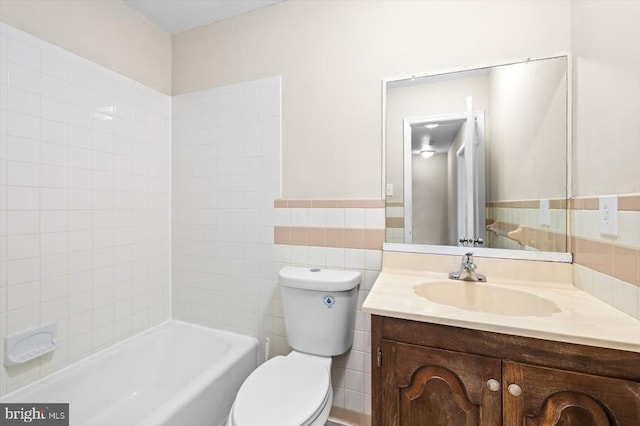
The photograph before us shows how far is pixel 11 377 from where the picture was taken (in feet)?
3.93

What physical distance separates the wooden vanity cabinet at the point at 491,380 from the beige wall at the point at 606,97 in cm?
52

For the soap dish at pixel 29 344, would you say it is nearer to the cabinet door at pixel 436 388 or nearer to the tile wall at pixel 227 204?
the tile wall at pixel 227 204

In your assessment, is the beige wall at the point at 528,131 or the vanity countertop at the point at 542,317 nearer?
the vanity countertop at the point at 542,317

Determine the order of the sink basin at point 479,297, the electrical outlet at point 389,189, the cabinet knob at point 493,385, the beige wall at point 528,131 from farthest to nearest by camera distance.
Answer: the electrical outlet at point 389,189 < the beige wall at point 528,131 < the sink basin at point 479,297 < the cabinet knob at point 493,385

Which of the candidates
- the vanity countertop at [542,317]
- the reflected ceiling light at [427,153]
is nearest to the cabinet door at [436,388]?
the vanity countertop at [542,317]

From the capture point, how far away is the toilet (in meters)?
1.11

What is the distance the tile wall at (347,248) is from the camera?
1.47 metres

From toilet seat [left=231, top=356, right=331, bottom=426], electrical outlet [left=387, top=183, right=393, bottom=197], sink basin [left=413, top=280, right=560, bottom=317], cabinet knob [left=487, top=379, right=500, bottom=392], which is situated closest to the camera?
cabinet knob [left=487, top=379, right=500, bottom=392]

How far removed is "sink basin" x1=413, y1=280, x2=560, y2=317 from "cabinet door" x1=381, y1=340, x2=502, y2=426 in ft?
0.95

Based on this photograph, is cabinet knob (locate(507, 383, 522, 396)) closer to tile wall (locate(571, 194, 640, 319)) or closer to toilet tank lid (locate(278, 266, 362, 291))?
tile wall (locate(571, 194, 640, 319))

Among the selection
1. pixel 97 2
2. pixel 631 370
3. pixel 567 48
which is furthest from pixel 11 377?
pixel 567 48

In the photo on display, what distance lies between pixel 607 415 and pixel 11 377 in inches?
83.8

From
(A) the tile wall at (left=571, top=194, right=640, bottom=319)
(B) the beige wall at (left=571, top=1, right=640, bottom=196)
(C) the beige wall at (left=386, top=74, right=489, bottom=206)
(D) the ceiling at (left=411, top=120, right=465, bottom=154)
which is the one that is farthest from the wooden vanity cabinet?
(D) the ceiling at (left=411, top=120, right=465, bottom=154)

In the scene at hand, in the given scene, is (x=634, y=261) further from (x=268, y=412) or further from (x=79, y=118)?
(x=79, y=118)
